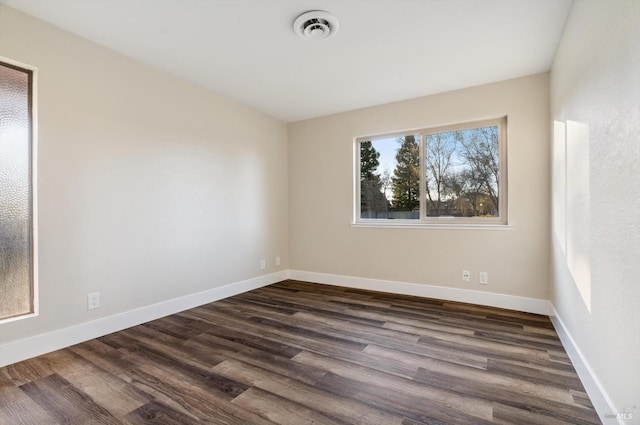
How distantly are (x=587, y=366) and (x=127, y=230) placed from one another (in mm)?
3395

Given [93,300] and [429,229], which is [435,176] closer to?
[429,229]

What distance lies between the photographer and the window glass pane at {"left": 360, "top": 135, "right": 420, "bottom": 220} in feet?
12.2

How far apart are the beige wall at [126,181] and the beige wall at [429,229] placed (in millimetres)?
890

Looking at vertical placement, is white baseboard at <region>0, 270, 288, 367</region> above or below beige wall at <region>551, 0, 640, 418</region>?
below

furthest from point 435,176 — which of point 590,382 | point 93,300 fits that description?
point 93,300

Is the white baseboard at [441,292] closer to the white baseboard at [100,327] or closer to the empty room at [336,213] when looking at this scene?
the empty room at [336,213]

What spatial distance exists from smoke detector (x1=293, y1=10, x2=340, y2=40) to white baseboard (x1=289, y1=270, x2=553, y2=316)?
2.77 meters

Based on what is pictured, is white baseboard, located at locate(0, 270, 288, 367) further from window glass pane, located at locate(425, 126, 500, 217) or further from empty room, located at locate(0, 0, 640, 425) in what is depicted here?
window glass pane, located at locate(425, 126, 500, 217)

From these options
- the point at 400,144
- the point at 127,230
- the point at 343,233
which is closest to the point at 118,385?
the point at 127,230

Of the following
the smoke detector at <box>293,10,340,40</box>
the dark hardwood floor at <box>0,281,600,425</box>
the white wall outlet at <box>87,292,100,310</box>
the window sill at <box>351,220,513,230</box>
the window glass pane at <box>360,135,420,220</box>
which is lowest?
the dark hardwood floor at <box>0,281,600,425</box>

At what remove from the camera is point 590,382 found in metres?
1.60

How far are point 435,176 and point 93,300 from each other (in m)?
3.57

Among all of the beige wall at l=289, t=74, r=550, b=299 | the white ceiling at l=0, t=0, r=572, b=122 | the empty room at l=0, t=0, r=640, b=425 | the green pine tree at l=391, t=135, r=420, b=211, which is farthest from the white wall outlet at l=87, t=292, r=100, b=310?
the green pine tree at l=391, t=135, r=420, b=211

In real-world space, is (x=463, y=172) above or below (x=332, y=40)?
below
